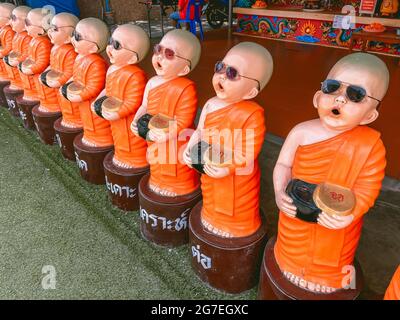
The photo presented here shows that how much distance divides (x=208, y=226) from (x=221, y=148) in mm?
462

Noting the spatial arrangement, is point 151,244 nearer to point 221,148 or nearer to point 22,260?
point 22,260

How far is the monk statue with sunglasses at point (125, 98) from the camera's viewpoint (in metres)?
2.02

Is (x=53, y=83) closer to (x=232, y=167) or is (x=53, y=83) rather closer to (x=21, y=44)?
(x=21, y=44)

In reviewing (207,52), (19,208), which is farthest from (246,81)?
(207,52)

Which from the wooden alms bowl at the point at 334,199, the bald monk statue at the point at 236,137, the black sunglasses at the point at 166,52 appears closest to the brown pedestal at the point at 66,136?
the black sunglasses at the point at 166,52

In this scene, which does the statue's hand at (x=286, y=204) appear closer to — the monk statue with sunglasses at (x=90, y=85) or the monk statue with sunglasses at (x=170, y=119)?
the monk statue with sunglasses at (x=170, y=119)

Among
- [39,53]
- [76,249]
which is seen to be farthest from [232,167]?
[39,53]

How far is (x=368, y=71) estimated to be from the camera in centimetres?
117

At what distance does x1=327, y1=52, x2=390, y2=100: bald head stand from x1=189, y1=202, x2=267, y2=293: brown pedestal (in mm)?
915

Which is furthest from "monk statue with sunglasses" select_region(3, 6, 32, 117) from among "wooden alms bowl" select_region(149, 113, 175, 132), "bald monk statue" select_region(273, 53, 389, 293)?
"bald monk statue" select_region(273, 53, 389, 293)

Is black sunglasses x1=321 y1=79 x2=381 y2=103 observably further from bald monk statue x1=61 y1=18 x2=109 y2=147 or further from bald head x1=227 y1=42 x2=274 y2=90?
bald monk statue x1=61 y1=18 x2=109 y2=147

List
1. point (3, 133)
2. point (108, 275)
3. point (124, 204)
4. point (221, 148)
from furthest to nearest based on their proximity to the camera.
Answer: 1. point (3, 133)
2. point (124, 204)
3. point (108, 275)
4. point (221, 148)

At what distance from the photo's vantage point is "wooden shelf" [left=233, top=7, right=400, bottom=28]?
17.4ft

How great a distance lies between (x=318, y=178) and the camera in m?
1.34
